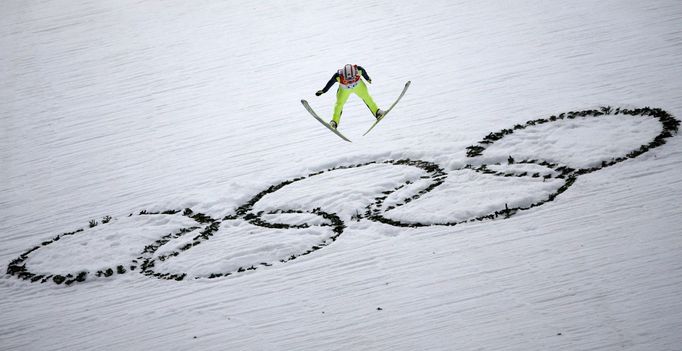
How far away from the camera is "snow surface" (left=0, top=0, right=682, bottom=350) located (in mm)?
4855

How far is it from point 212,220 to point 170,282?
1.12 meters

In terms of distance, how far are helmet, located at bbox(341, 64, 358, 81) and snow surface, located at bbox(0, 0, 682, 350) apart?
878 mm

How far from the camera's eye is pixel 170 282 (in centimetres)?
591

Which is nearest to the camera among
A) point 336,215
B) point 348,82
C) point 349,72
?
point 336,215

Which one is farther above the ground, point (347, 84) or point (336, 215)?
point (347, 84)

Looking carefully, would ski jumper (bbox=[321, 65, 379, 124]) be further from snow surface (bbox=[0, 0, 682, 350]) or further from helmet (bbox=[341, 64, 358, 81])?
snow surface (bbox=[0, 0, 682, 350])

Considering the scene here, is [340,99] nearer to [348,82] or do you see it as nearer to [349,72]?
[348,82]

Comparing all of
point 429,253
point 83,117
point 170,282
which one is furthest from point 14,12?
point 429,253

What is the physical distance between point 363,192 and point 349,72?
1.58 meters

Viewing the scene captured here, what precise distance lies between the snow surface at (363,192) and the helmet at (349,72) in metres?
0.88

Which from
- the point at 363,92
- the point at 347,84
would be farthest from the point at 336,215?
the point at 363,92

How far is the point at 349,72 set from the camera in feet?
25.1

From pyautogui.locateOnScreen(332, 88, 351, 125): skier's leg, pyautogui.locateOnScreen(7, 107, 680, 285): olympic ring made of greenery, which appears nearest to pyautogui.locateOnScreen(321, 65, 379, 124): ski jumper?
pyautogui.locateOnScreen(332, 88, 351, 125): skier's leg

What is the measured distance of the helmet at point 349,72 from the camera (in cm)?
763
